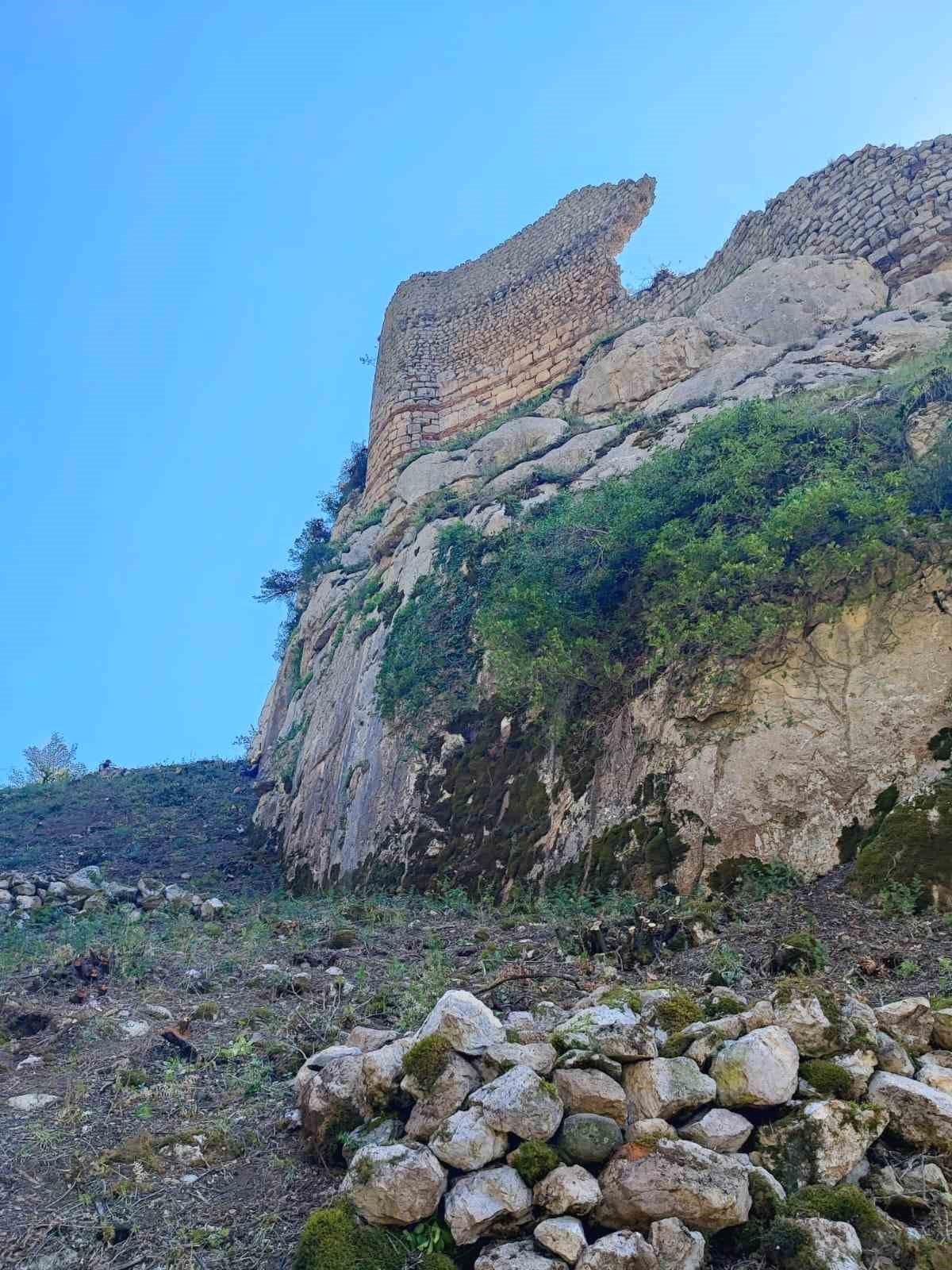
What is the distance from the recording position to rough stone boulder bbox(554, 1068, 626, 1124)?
2.70 metres

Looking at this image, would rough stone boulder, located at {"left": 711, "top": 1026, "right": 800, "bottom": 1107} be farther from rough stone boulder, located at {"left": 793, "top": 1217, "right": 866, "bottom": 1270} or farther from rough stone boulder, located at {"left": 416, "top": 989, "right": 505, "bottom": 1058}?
rough stone boulder, located at {"left": 416, "top": 989, "right": 505, "bottom": 1058}

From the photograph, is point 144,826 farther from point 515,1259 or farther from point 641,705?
point 515,1259

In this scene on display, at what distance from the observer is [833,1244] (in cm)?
227

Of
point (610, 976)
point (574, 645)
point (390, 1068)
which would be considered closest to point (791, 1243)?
point (390, 1068)

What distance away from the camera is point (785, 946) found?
4.37 metres

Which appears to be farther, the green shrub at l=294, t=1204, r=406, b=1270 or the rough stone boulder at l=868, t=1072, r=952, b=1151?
the rough stone boulder at l=868, t=1072, r=952, b=1151

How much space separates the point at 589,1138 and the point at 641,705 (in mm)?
4787

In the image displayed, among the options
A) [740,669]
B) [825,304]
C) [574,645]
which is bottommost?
[740,669]

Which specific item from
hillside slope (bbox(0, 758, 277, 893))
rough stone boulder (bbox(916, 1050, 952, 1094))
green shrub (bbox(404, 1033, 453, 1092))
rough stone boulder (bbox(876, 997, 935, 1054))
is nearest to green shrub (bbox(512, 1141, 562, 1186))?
green shrub (bbox(404, 1033, 453, 1092))

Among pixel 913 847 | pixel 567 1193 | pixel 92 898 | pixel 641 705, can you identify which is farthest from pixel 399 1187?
pixel 92 898

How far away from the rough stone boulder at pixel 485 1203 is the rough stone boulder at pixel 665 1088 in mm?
448

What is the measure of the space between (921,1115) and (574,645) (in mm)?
5238

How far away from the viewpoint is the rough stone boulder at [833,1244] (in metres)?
2.23

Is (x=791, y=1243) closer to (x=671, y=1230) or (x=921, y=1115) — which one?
(x=671, y=1230)
